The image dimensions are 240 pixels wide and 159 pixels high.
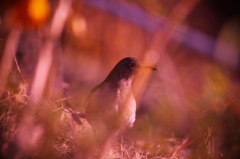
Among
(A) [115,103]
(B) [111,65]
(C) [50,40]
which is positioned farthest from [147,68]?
(B) [111,65]

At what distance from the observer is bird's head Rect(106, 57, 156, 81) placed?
129 cm

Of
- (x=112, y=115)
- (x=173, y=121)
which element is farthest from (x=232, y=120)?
(x=112, y=115)

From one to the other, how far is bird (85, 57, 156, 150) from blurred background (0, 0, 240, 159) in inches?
4.9

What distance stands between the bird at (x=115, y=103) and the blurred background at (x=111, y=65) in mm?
123

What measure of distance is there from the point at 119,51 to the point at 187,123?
3.45 ft

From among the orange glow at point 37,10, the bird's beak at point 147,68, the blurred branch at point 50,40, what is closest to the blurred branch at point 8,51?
the orange glow at point 37,10

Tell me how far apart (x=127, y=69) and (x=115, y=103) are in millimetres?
202

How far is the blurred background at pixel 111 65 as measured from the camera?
0.93 m

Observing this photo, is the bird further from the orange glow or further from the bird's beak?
the orange glow

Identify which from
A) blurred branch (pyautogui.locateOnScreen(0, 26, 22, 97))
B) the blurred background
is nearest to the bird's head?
the blurred background

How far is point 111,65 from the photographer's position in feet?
7.63

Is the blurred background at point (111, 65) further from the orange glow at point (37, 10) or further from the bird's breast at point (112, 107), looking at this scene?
the bird's breast at point (112, 107)

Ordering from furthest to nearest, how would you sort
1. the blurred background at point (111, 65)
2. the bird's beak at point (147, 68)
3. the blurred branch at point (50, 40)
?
the bird's beak at point (147, 68)
the blurred background at point (111, 65)
the blurred branch at point (50, 40)

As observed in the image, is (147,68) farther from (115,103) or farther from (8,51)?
(8,51)
